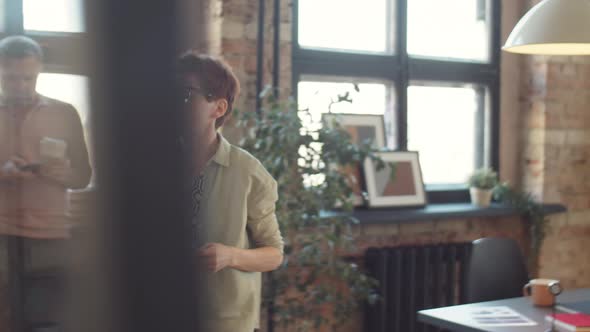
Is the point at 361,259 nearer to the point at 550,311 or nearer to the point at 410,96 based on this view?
the point at 410,96

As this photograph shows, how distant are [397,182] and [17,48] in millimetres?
3920

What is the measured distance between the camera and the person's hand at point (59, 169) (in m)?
0.39

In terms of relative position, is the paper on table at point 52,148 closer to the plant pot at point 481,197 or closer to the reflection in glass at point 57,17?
the reflection in glass at point 57,17

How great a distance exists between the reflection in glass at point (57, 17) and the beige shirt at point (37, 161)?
35 mm

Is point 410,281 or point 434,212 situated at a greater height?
point 434,212

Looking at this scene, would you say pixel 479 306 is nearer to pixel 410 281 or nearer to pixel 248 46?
pixel 410 281

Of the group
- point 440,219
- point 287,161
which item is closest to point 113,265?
point 287,161

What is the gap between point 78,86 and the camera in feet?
1.27

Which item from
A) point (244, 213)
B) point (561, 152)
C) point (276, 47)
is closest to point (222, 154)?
point (244, 213)

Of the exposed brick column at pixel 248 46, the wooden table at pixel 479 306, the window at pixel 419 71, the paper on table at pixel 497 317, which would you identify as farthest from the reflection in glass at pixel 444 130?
the paper on table at pixel 497 317

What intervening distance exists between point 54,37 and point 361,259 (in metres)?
3.85

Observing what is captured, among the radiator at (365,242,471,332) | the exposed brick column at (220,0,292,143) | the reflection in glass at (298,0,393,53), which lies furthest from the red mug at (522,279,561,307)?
the reflection in glass at (298,0,393,53)

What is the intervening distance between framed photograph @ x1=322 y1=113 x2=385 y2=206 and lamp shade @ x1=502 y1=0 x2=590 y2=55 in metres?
1.53

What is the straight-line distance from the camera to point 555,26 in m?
2.46
